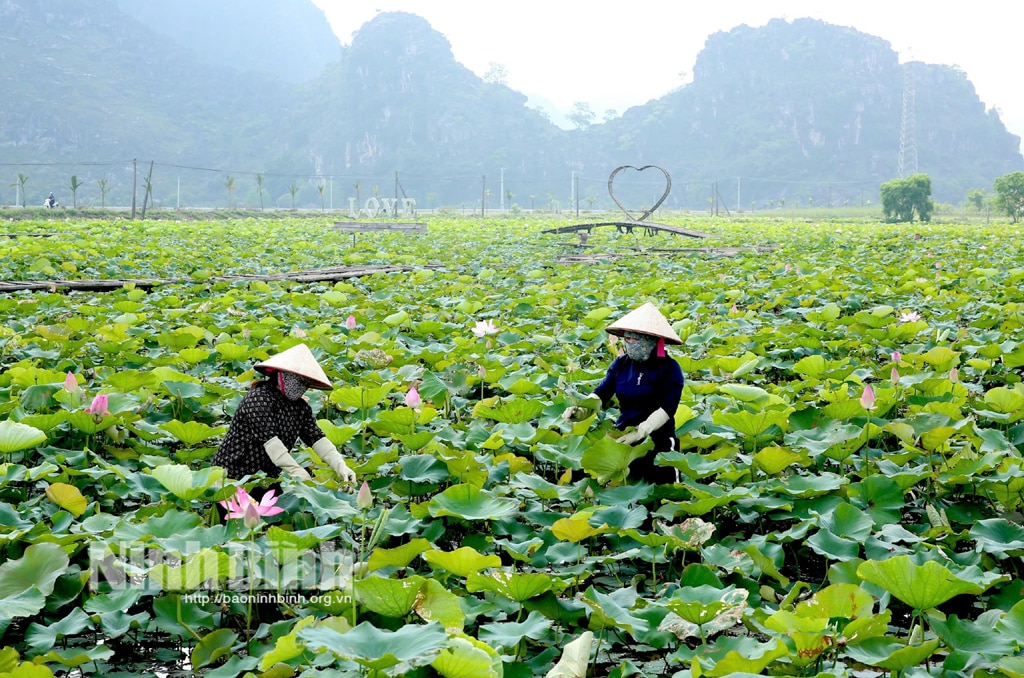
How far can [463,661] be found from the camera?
1.34 m

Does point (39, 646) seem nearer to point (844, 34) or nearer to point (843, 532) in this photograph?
point (843, 532)

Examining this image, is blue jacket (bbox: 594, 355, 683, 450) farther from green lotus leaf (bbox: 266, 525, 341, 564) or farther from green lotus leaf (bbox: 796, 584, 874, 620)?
green lotus leaf (bbox: 266, 525, 341, 564)

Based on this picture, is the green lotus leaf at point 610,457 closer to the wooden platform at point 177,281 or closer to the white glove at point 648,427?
the white glove at point 648,427

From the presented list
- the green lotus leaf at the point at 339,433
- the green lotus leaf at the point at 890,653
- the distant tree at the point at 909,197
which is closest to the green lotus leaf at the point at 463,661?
the green lotus leaf at the point at 890,653

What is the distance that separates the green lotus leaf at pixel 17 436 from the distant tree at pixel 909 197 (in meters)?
31.0

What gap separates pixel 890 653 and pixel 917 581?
0.45ft

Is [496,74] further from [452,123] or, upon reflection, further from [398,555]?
[398,555]

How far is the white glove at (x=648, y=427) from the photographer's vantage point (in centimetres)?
263

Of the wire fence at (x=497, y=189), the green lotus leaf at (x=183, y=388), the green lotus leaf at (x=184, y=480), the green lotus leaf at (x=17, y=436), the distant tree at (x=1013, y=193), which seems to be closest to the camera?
the green lotus leaf at (x=184, y=480)

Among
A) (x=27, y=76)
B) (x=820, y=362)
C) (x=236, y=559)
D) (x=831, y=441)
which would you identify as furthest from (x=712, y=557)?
(x=27, y=76)

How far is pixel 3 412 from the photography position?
9.46 feet

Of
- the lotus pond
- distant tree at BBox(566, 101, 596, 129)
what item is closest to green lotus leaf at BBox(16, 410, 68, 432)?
the lotus pond

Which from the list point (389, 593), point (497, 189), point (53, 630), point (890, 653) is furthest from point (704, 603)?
point (497, 189)

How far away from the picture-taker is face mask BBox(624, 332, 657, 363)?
9.23 ft
